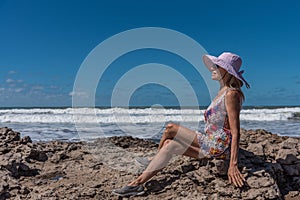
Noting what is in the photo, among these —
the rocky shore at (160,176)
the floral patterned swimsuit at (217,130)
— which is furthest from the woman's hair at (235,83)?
the rocky shore at (160,176)

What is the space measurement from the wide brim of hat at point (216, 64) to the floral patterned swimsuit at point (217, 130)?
24cm

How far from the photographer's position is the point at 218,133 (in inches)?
144

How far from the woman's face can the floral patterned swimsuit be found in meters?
0.22

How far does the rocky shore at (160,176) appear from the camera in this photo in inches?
140

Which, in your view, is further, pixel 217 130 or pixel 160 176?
pixel 160 176

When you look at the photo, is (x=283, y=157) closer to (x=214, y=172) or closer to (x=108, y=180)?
(x=214, y=172)

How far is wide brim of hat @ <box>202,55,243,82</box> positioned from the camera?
11.5 feet

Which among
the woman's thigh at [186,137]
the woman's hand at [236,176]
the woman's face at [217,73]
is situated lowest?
the woman's hand at [236,176]

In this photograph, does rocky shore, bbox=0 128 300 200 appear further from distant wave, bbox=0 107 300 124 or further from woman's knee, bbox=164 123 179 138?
distant wave, bbox=0 107 300 124

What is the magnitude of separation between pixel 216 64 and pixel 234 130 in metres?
0.82

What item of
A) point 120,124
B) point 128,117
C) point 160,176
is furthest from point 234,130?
point 128,117

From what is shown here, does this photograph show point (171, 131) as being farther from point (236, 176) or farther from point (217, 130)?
point (236, 176)

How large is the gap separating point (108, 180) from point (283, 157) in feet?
8.00

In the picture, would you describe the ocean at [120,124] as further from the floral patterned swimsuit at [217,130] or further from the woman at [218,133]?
the floral patterned swimsuit at [217,130]
